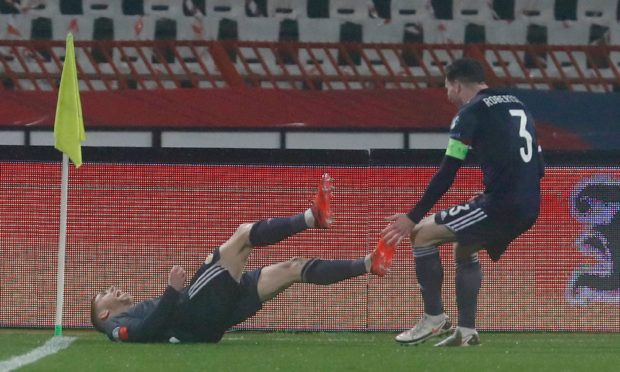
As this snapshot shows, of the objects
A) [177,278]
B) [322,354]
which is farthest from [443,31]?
[322,354]

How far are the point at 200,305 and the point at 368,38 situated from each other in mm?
12028

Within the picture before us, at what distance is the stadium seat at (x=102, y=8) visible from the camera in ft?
67.3

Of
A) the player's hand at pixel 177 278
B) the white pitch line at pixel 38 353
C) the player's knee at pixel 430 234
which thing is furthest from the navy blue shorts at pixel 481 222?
the white pitch line at pixel 38 353

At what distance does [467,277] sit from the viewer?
9.09 meters

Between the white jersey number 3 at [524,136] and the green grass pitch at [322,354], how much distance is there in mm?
1147

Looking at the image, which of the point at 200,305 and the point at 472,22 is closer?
the point at 200,305

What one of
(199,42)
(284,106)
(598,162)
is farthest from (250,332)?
(199,42)

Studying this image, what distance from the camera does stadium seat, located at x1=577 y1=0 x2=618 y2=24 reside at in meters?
21.0

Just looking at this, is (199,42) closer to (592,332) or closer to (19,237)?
(19,237)

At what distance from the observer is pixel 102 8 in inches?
813

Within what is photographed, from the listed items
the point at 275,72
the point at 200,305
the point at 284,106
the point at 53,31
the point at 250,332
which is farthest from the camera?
the point at 53,31

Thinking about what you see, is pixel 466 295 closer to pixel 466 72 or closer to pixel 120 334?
pixel 466 72

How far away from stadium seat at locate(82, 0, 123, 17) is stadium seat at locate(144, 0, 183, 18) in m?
0.39

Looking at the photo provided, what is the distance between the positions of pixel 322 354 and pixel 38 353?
1.59 metres
